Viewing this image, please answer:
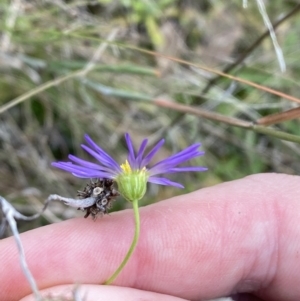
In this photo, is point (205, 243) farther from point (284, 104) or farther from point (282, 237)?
point (284, 104)

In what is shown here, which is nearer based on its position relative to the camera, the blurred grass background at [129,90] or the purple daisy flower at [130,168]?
the purple daisy flower at [130,168]

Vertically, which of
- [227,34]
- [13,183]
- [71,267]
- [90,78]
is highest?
[227,34]

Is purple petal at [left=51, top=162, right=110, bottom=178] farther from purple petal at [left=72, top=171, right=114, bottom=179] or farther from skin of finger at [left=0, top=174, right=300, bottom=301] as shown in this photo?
skin of finger at [left=0, top=174, right=300, bottom=301]

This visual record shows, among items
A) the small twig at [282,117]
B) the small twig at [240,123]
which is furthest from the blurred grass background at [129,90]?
the small twig at [282,117]

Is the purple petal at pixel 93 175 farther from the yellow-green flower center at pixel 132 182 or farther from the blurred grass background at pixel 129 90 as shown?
the blurred grass background at pixel 129 90

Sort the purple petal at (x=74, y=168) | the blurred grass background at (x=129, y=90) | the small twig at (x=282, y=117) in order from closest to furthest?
the purple petal at (x=74, y=168) < the small twig at (x=282, y=117) < the blurred grass background at (x=129, y=90)

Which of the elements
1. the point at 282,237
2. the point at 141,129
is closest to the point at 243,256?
the point at 282,237
